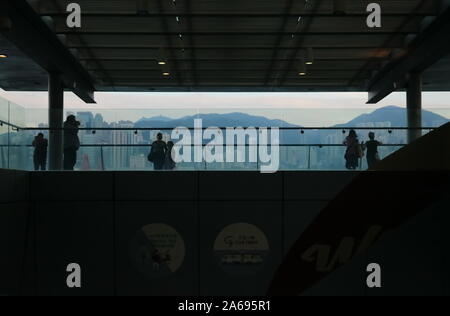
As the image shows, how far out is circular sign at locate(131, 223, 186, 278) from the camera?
41.3 ft

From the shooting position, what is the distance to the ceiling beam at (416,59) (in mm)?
15906

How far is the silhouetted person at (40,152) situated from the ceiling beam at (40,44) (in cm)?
285

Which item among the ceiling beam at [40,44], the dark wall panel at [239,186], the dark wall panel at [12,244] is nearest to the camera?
the dark wall panel at [12,244]

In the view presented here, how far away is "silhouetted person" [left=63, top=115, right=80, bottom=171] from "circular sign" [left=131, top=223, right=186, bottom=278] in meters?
2.00

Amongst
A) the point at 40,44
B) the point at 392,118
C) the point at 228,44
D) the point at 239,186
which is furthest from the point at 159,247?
the point at 228,44

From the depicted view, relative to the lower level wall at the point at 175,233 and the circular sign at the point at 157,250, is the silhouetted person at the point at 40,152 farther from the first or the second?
the circular sign at the point at 157,250

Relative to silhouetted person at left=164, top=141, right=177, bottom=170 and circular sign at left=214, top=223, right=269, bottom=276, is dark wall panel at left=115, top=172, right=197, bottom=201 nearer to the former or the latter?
silhouetted person at left=164, top=141, right=177, bottom=170

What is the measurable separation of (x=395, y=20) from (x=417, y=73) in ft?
13.4

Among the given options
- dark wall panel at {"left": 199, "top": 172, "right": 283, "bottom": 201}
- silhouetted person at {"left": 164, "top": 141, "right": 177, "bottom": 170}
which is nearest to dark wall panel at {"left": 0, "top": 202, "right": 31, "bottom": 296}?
silhouetted person at {"left": 164, "top": 141, "right": 177, "bottom": 170}

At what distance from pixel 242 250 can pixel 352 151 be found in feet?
9.91

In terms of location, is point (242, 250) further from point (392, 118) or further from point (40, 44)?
point (40, 44)

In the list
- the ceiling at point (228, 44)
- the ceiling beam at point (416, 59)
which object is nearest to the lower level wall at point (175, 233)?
the ceiling at point (228, 44)

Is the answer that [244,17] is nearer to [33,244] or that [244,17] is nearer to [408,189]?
[408,189]

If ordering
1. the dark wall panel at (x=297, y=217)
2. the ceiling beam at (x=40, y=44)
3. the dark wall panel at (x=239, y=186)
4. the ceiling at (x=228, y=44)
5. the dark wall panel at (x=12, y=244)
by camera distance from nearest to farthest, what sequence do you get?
the dark wall panel at (x=12, y=244), the dark wall panel at (x=297, y=217), the dark wall panel at (x=239, y=186), the ceiling beam at (x=40, y=44), the ceiling at (x=228, y=44)
